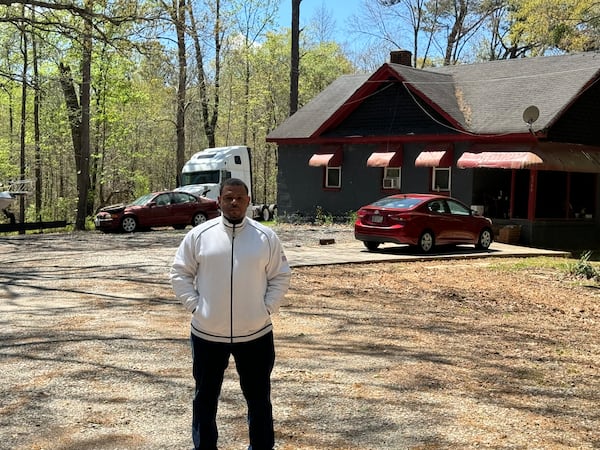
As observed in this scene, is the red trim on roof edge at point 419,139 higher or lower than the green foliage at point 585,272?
higher

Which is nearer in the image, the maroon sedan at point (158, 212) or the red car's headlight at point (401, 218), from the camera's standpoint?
the red car's headlight at point (401, 218)

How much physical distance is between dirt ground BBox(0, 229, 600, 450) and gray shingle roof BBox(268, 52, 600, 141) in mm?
11398

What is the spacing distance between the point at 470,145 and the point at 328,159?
584 centimetres

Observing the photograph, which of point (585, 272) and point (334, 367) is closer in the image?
point (334, 367)

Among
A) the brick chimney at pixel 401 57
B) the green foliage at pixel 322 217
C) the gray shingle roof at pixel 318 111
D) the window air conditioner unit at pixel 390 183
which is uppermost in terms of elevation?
the brick chimney at pixel 401 57

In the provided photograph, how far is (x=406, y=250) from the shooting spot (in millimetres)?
17484

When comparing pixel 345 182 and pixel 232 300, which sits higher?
pixel 345 182

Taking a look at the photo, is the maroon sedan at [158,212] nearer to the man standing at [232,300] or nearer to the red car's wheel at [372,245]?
the red car's wheel at [372,245]

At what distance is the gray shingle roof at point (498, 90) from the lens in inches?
878

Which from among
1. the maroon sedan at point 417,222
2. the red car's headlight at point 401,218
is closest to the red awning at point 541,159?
the maroon sedan at point 417,222

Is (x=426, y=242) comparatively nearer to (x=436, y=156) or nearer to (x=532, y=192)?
(x=532, y=192)

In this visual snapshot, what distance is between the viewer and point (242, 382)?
391cm

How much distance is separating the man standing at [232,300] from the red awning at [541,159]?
59.8 ft

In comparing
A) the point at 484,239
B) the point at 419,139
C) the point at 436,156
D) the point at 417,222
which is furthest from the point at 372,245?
the point at 419,139
